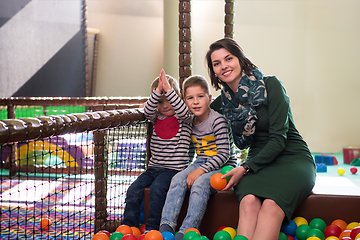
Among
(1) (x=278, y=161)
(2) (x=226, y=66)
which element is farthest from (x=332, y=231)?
(2) (x=226, y=66)

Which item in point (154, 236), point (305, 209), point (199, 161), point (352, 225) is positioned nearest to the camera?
point (154, 236)

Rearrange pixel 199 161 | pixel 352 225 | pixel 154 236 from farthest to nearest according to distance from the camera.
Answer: pixel 199 161
pixel 352 225
pixel 154 236

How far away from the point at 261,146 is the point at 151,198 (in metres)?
0.70

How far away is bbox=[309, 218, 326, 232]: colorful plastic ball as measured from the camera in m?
1.90

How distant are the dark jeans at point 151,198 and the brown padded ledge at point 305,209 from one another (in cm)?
6

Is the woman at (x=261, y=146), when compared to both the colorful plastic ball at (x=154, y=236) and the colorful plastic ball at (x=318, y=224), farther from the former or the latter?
the colorful plastic ball at (x=154, y=236)

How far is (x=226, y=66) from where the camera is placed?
200 centimetres

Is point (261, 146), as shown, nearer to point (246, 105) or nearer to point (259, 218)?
point (246, 105)

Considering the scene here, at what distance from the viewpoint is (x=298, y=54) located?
6965mm

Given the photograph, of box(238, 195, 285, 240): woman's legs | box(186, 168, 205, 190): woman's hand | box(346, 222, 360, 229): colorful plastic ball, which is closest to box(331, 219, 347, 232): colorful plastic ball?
box(346, 222, 360, 229): colorful plastic ball

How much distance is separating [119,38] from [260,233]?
6721mm

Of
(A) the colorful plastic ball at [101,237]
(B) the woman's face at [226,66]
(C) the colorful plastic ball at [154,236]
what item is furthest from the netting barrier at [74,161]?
(B) the woman's face at [226,66]

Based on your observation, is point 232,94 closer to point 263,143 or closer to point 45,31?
point 263,143

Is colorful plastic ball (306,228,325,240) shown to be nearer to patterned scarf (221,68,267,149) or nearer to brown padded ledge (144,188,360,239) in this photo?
brown padded ledge (144,188,360,239)
